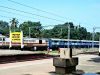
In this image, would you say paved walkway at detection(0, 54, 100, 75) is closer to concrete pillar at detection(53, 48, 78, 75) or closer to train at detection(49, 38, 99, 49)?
concrete pillar at detection(53, 48, 78, 75)

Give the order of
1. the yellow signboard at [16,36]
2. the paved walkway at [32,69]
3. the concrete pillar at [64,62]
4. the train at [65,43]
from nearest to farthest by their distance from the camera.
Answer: the concrete pillar at [64,62] < the paved walkway at [32,69] < the yellow signboard at [16,36] < the train at [65,43]

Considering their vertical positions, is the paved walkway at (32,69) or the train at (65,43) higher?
the train at (65,43)

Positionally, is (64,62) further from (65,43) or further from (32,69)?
(65,43)

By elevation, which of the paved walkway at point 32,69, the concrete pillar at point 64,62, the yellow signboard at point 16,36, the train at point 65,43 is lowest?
the paved walkway at point 32,69

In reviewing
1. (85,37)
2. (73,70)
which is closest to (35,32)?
(85,37)

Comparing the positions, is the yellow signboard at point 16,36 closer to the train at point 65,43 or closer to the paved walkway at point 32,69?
the train at point 65,43

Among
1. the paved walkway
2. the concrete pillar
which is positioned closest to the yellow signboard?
the paved walkway

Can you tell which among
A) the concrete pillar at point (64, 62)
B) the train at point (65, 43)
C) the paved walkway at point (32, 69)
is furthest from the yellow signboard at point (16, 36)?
the concrete pillar at point (64, 62)

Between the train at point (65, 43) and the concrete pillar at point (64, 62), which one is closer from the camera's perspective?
the concrete pillar at point (64, 62)

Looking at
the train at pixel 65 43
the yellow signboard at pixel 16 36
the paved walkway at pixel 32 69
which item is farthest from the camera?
the train at pixel 65 43

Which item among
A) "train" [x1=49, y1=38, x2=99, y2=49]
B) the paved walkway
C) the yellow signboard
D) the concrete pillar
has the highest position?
the yellow signboard

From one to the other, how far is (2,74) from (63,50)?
11.7 feet

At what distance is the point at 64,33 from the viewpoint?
150750 mm

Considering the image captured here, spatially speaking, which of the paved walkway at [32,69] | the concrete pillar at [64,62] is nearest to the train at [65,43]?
the paved walkway at [32,69]
